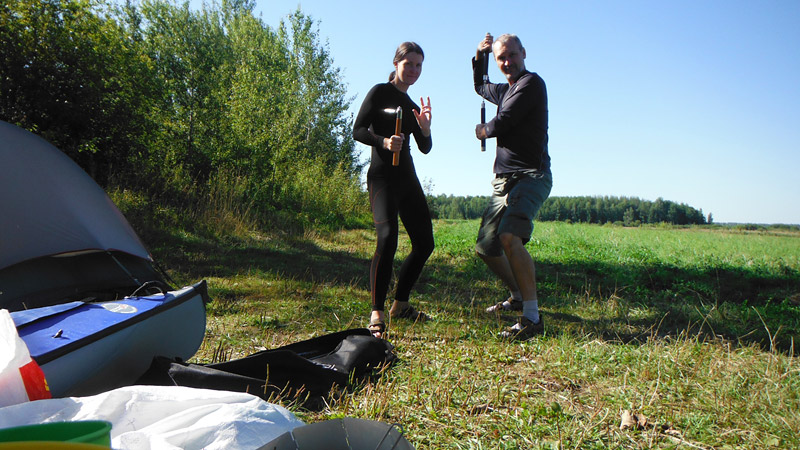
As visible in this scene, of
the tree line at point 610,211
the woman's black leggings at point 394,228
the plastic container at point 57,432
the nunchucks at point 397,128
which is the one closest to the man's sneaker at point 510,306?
the woman's black leggings at point 394,228

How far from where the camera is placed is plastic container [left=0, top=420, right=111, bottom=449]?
917 millimetres

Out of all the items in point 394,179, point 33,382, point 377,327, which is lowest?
point 377,327

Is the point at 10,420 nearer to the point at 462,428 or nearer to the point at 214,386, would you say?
the point at 214,386

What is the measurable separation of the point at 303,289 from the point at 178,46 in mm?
19959

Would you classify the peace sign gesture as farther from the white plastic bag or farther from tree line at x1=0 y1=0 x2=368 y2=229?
tree line at x1=0 y1=0 x2=368 y2=229

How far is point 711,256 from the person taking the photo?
8844 mm

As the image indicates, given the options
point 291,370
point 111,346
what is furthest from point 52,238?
point 291,370

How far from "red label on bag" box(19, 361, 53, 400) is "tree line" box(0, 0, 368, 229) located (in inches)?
315

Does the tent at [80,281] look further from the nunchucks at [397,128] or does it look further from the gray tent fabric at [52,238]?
the nunchucks at [397,128]

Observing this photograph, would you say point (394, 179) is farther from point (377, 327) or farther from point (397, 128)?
point (377, 327)

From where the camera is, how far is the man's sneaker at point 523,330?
139 inches

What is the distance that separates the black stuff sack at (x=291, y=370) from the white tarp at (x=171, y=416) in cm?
66

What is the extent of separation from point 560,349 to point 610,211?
37.9m

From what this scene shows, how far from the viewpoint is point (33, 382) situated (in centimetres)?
163
